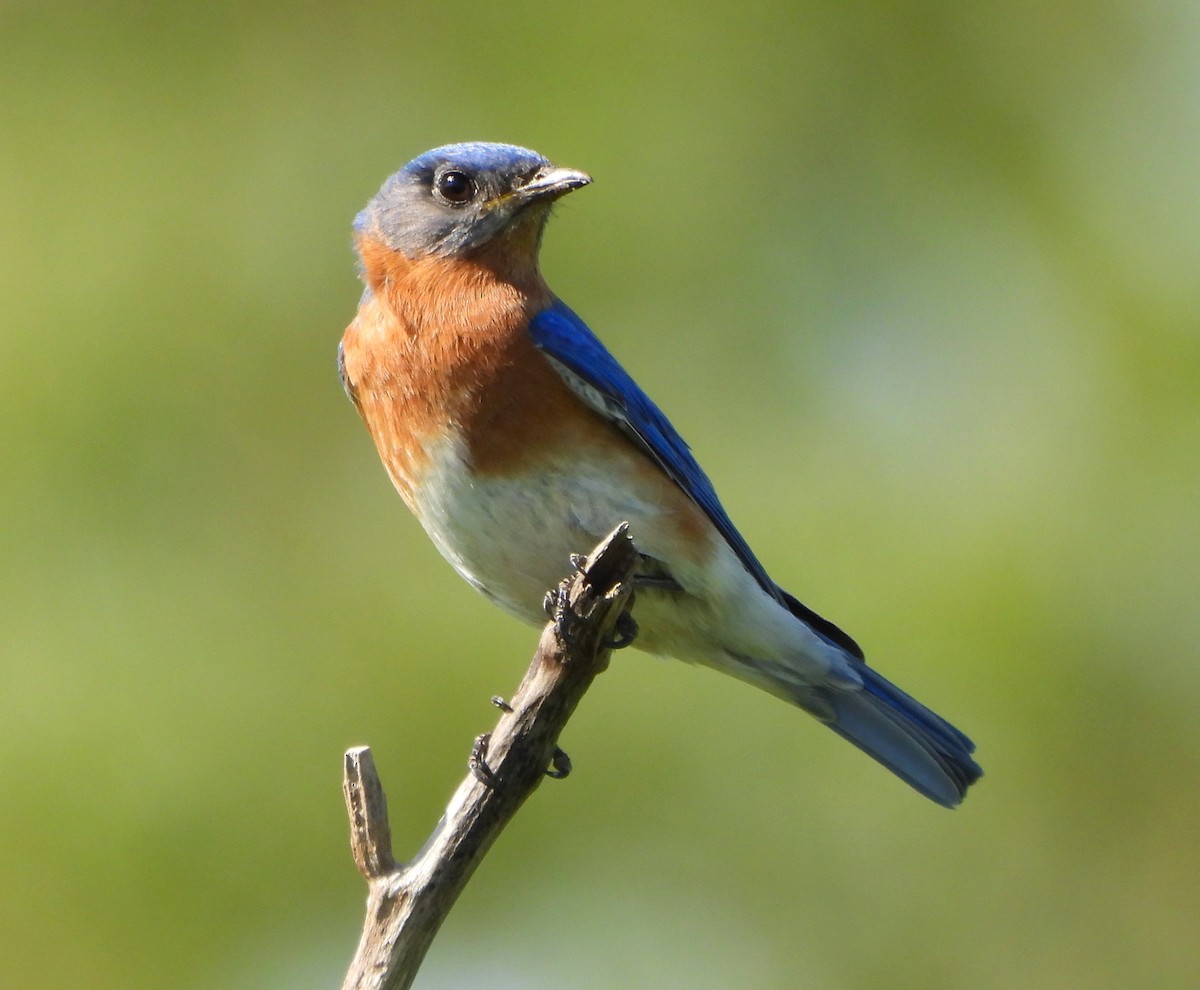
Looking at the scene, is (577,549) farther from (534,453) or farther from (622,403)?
(622,403)

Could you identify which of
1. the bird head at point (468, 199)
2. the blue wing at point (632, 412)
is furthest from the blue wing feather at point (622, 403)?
the bird head at point (468, 199)

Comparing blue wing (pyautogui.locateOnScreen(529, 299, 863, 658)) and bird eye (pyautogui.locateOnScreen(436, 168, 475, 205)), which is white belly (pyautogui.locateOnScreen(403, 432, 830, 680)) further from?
bird eye (pyautogui.locateOnScreen(436, 168, 475, 205))

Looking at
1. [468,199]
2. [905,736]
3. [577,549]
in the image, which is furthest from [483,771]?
[468,199]

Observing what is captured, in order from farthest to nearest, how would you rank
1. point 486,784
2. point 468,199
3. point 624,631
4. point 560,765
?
point 468,199 < point 560,765 < point 624,631 < point 486,784

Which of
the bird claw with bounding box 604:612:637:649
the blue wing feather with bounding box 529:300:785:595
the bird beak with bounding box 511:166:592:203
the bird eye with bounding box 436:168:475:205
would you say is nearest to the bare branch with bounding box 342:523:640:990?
the bird claw with bounding box 604:612:637:649

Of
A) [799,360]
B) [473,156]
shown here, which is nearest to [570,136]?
[799,360]

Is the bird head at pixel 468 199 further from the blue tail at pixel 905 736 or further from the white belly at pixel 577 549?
the blue tail at pixel 905 736

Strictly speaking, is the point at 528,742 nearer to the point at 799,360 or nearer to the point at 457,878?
the point at 457,878

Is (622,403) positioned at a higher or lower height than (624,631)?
higher
